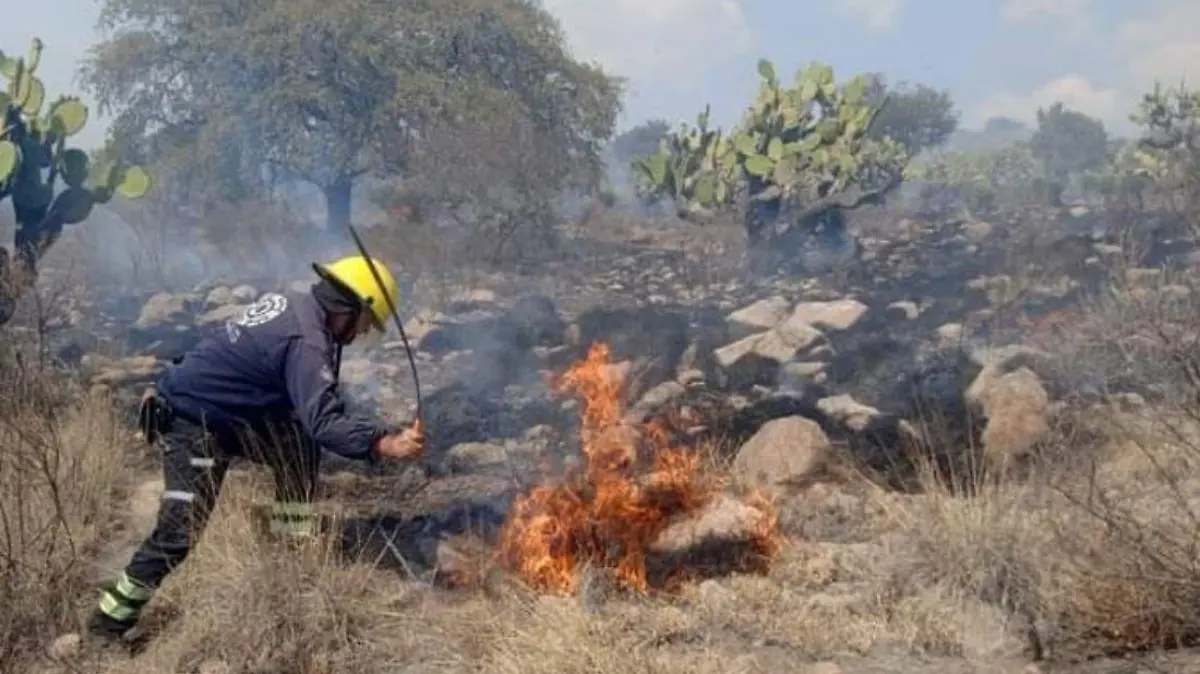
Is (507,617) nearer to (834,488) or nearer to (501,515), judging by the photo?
(501,515)

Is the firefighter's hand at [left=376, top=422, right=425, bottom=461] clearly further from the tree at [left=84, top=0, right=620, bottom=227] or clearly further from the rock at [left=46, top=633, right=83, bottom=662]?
the tree at [left=84, top=0, right=620, bottom=227]

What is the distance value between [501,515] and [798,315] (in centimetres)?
603

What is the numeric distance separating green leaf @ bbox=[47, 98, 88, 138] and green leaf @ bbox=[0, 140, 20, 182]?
751 mm

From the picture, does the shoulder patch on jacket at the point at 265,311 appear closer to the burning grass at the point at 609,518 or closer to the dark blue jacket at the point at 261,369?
the dark blue jacket at the point at 261,369

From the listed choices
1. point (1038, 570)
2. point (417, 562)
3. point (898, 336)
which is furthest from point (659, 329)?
point (1038, 570)

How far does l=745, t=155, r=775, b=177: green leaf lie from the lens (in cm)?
1770

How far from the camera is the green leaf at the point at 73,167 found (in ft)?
37.7

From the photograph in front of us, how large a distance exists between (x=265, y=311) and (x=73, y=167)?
8.22 m

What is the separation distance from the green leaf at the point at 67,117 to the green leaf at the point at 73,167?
0.61 ft

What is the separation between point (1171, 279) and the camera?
10.6m

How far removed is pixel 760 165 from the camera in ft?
58.1

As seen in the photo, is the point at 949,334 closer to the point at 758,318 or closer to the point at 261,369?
the point at 758,318

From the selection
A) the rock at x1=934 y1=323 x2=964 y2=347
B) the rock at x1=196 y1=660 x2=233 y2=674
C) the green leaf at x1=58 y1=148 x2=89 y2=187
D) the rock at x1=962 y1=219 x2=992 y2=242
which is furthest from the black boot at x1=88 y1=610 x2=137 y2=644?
the rock at x1=962 y1=219 x2=992 y2=242

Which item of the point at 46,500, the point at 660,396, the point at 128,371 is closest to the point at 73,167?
the point at 128,371
